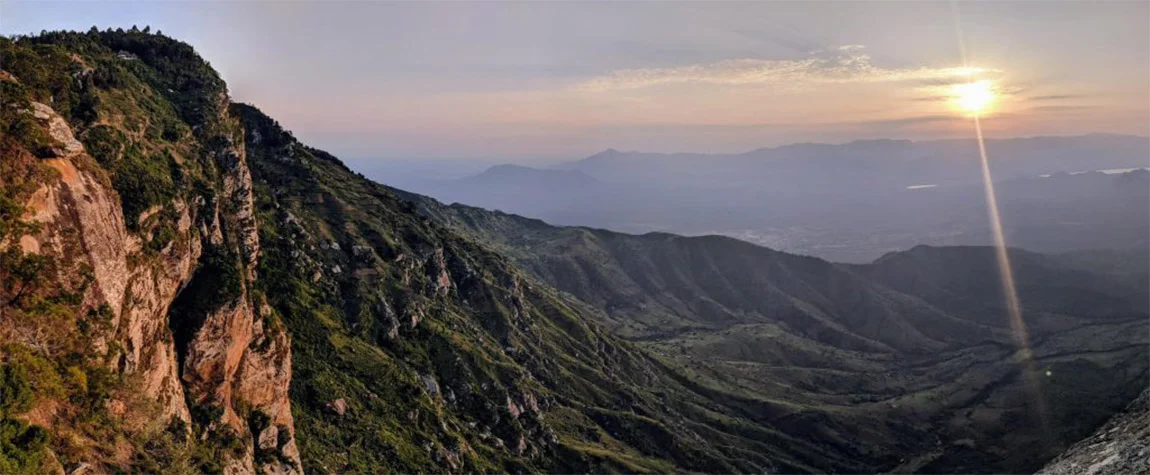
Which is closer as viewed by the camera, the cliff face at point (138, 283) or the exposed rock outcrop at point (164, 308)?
the cliff face at point (138, 283)

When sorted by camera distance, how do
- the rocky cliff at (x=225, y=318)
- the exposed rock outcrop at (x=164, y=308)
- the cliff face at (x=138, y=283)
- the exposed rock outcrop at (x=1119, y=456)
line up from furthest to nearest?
the exposed rock outcrop at (x=1119, y=456)
the exposed rock outcrop at (x=164, y=308)
the cliff face at (x=138, y=283)
the rocky cliff at (x=225, y=318)

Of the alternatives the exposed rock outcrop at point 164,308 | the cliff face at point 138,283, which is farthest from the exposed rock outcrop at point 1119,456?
the cliff face at point 138,283

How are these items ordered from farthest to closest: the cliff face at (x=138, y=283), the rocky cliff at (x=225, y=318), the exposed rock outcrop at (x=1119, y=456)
Result: the exposed rock outcrop at (x=1119, y=456) < the cliff face at (x=138, y=283) < the rocky cliff at (x=225, y=318)

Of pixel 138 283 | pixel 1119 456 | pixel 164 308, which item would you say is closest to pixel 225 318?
pixel 164 308

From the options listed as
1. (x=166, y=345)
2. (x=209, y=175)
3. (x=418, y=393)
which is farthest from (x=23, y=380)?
(x=418, y=393)

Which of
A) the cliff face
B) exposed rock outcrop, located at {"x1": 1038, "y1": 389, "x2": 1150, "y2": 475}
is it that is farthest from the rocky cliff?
exposed rock outcrop, located at {"x1": 1038, "y1": 389, "x2": 1150, "y2": 475}

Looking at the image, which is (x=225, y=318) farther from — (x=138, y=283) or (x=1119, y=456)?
(x=1119, y=456)

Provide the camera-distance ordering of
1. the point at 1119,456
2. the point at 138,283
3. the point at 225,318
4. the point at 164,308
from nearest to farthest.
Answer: the point at 138,283, the point at 1119,456, the point at 164,308, the point at 225,318

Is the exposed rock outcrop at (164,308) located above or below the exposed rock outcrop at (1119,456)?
above

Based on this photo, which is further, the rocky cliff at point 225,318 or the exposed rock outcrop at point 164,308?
the exposed rock outcrop at point 164,308

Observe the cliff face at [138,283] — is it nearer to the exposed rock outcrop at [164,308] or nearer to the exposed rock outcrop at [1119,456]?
the exposed rock outcrop at [164,308]

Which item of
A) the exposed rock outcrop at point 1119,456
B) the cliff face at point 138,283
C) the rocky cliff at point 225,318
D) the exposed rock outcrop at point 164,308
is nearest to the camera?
the rocky cliff at point 225,318
